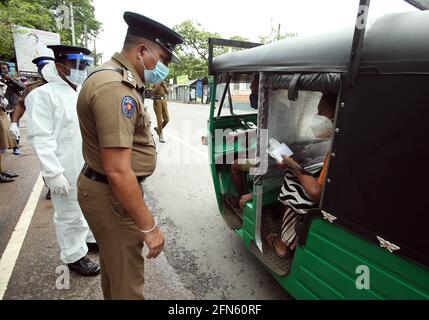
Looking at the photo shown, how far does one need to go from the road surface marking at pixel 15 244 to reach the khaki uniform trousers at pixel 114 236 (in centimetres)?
135

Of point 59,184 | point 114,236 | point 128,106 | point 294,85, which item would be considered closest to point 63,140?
point 59,184

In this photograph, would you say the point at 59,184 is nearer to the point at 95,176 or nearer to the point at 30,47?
the point at 95,176

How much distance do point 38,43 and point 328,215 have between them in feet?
62.7

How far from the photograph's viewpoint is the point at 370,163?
1308 millimetres

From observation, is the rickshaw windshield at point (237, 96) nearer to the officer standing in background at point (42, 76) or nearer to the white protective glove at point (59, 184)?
the officer standing in background at point (42, 76)

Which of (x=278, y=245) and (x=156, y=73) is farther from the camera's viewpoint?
(x=278, y=245)

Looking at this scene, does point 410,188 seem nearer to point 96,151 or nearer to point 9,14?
point 96,151

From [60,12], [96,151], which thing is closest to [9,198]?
[96,151]

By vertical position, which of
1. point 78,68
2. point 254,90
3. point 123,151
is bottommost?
point 123,151

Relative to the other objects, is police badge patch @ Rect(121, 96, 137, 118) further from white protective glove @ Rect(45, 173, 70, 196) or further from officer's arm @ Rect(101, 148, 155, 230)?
white protective glove @ Rect(45, 173, 70, 196)

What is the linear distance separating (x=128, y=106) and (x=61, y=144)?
1.41m

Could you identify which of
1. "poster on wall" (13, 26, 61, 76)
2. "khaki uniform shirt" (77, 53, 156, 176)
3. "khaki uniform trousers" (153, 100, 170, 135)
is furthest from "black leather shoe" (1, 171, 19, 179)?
"poster on wall" (13, 26, 61, 76)

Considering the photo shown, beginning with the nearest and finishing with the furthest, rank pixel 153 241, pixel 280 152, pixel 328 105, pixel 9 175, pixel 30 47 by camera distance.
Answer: pixel 153 241
pixel 328 105
pixel 280 152
pixel 9 175
pixel 30 47

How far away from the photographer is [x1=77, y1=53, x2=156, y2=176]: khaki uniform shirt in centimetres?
126
